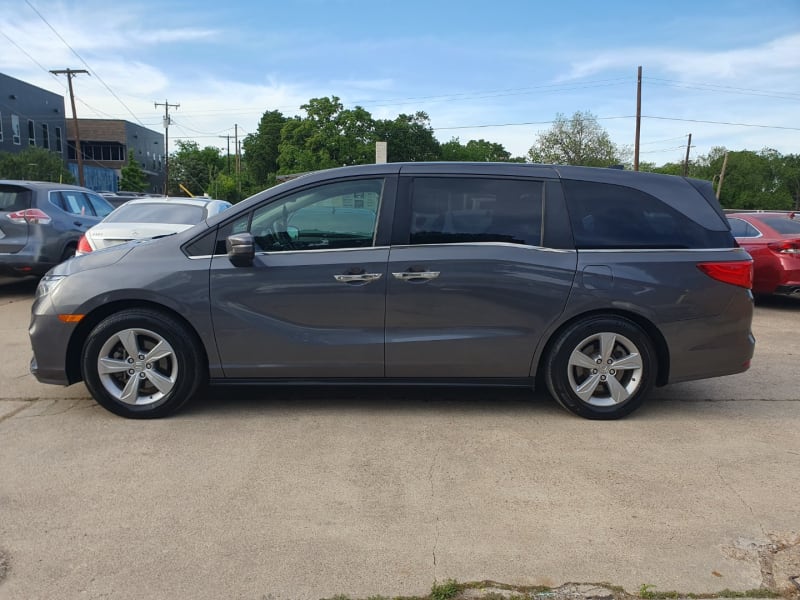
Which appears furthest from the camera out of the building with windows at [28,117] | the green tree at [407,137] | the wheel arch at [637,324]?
the green tree at [407,137]

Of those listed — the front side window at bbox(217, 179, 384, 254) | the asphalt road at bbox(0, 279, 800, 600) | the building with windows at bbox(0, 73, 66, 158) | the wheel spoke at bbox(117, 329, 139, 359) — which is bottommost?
the asphalt road at bbox(0, 279, 800, 600)

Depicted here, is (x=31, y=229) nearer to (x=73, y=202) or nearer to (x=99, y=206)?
(x=73, y=202)

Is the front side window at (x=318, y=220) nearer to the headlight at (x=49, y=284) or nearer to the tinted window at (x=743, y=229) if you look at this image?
the headlight at (x=49, y=284)

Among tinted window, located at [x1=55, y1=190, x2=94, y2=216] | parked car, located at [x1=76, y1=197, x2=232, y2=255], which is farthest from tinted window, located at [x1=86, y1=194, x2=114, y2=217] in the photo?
parked car, located at [x1=76, y1=197, x2=232, y2=255]

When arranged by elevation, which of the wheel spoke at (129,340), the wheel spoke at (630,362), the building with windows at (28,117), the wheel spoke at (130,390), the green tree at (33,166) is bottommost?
the wheel spoke at (130,390)

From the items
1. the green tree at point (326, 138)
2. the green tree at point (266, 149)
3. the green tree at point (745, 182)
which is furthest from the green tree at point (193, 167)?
the green tree at point (745, 182)

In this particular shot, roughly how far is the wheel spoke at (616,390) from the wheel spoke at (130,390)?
3249 mm

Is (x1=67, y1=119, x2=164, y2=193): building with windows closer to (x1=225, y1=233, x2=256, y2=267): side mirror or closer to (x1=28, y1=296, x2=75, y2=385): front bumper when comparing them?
(x1=28, y1=296, x2=75, y2=385): front bumper

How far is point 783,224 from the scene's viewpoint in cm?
956

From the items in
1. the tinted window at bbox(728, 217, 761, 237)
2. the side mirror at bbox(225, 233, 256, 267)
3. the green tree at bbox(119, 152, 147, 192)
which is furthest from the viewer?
the green tree at bbox(119, 152, 147, 192)

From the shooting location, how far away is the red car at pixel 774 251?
8.96 m

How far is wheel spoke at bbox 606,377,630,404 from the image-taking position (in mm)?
4418

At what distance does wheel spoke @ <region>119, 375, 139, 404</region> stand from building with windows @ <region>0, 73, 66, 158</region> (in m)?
44.1

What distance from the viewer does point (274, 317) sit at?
434cm
